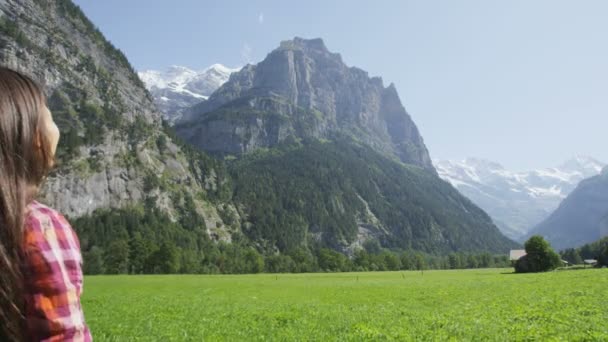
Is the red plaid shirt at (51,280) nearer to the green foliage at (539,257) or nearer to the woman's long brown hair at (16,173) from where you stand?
the woman's long brown hair at (16,173)

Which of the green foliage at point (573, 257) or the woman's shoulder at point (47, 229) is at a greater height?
the woman's shoulder at point (47, 229)

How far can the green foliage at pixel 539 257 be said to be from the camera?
99.7 meters

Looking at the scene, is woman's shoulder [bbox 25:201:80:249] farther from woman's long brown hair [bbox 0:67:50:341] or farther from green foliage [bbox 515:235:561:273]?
green foliage [bbox 515:235:561:273]

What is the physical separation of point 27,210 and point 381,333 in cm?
1621

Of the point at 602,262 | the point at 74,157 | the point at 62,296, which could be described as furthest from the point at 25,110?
the point at 74,157

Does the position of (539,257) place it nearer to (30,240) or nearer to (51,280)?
(51,280)

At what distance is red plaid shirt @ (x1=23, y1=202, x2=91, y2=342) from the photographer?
9.11 ft

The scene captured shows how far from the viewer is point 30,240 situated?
289 cm

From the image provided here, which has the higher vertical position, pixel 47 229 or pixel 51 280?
pixel 47 229

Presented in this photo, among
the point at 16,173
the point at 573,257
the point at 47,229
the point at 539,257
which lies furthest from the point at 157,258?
the point at 573,257

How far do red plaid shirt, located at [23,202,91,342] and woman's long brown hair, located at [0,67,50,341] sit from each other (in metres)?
0.07

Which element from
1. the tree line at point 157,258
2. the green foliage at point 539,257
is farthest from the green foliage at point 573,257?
the green foliage at point 539,257

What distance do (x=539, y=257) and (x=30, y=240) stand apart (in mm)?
117033

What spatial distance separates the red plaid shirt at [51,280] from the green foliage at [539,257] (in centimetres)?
11540
